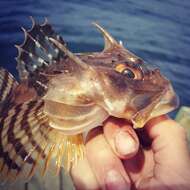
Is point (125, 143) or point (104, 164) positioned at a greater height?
point (125, 143)

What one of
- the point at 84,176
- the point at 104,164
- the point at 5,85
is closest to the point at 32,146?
the point at 84,176

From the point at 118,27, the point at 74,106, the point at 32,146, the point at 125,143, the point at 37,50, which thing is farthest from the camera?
the point at 118,27

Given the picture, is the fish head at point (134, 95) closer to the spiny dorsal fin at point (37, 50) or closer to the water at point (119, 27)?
the spiny dorsal fin at point (37, 50)

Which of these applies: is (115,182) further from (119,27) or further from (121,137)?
(119,27)

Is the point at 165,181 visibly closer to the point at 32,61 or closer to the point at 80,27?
the point at 32,61

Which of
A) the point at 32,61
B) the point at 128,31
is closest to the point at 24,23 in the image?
the point at 128,31

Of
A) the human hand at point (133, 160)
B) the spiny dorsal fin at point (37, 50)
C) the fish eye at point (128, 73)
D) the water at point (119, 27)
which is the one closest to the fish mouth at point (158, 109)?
the human hand at point (133, 160)
